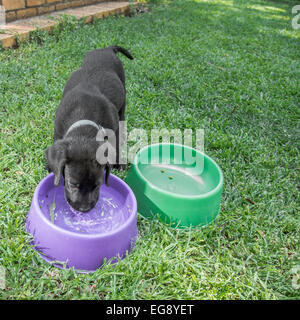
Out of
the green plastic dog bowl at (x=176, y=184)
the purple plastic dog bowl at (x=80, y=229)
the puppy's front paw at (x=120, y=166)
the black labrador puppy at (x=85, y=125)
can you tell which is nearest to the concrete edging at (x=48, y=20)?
the black labrador puppy at (x=85, y=125)

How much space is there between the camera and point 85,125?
2557 mm

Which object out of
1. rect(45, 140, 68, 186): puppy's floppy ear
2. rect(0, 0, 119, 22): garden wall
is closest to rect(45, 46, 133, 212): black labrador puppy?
rect(45, 140, 68, 186): puppy's floppy ear

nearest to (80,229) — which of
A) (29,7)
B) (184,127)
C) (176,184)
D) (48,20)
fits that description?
(176,184)

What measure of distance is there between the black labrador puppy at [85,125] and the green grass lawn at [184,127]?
0.48 metres

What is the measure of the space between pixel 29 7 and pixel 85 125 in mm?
4581

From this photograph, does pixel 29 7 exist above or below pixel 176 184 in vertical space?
above

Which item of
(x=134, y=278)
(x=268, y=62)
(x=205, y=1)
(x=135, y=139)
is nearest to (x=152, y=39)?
(x=268, y=62)

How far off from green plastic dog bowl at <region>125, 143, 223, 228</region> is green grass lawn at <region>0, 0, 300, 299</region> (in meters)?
0.12

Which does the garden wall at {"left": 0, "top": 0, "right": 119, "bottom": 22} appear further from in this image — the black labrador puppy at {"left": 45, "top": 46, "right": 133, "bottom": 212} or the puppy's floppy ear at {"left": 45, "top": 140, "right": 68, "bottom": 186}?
the puppy's floppy ear at {"left": 45, "top": 140, "right": 68, "bottom": 186}

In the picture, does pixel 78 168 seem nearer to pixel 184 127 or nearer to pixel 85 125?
pixel 85 125

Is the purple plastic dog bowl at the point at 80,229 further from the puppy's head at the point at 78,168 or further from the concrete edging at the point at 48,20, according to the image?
the concrete edging at the point at 48,20

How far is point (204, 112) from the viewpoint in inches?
183

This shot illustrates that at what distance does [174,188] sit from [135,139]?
847mm

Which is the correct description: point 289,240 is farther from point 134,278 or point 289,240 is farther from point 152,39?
point 152,39
